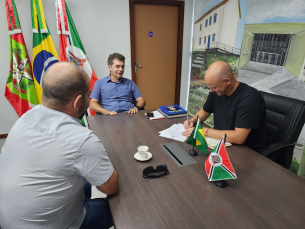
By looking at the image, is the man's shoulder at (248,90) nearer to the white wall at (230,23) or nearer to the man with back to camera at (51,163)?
the man with back to camera at (51,163)

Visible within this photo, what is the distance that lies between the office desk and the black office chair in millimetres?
326

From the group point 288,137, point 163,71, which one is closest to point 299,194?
point 288,137

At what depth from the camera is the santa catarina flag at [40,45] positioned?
261cm

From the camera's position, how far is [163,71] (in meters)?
Answer: 3.74

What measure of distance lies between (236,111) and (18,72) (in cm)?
292

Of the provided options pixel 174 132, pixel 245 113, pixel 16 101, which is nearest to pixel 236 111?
pixel 245 113

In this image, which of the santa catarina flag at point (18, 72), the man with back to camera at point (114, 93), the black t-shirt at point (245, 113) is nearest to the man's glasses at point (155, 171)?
the black t-shirt at point (245, 113)

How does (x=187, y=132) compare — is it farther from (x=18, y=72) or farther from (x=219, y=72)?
(x=18, y=72)

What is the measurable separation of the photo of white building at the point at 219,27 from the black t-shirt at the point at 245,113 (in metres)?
1.51

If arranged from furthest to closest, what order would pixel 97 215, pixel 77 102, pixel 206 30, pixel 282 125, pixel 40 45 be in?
pixel 206 30, pixel 40 45, pixel 282 125, pixel 97 215, pixel 77 102

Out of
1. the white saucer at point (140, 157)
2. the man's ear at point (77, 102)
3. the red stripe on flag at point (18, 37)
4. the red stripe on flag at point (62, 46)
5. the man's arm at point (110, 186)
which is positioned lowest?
the white saucer at point (140, 157)

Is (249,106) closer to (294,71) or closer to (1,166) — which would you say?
(294,71)

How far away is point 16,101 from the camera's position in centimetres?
285

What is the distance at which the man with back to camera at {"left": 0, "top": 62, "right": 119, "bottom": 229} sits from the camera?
2.32 feet
